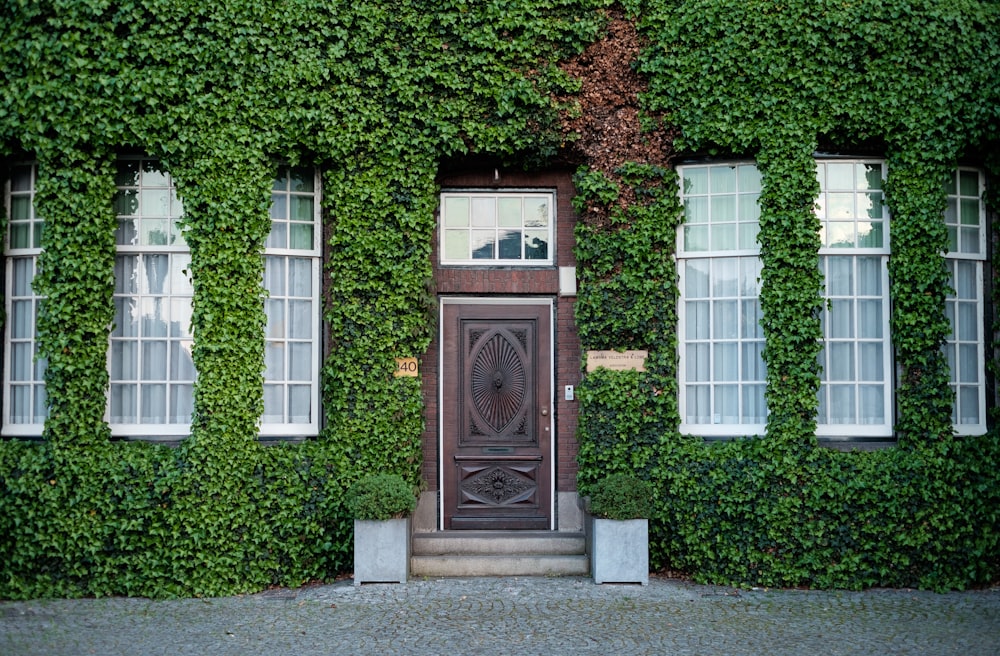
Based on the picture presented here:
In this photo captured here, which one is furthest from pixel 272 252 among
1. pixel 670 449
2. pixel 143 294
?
pixel 670 449

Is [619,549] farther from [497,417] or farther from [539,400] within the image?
[497,417]

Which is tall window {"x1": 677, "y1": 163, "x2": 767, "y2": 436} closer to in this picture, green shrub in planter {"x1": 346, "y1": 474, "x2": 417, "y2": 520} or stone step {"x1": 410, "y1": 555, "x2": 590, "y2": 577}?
stone step {"x1": 410, "y1": 555, "x2": 590, "y2": 577}

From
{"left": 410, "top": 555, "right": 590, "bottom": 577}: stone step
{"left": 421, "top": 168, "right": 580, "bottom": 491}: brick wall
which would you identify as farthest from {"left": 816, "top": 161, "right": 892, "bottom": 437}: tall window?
{"left": 410, "top": 555, "right": 590, "bottom": 577}: stone step

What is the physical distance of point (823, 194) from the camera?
32.3 ft

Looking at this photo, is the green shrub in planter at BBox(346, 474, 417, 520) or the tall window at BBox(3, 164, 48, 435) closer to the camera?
the green shrub in planter at BBox(346, 474, 417, 520)

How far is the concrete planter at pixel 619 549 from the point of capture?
353 inches

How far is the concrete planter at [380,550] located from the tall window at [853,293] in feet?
14.7

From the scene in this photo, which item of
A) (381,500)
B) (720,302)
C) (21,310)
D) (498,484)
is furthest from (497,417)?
(21,310)

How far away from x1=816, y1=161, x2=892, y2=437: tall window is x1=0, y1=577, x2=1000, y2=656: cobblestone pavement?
1936mm

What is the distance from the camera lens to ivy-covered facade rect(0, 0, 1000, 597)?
923 centimetres

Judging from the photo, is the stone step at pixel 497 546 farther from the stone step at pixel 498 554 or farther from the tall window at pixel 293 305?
the tall window at pixel 293 305

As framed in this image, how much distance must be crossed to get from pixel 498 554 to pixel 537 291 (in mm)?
2777

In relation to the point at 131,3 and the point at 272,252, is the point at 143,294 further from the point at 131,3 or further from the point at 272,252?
the point at 131,3

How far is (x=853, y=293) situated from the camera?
9.80 metres
